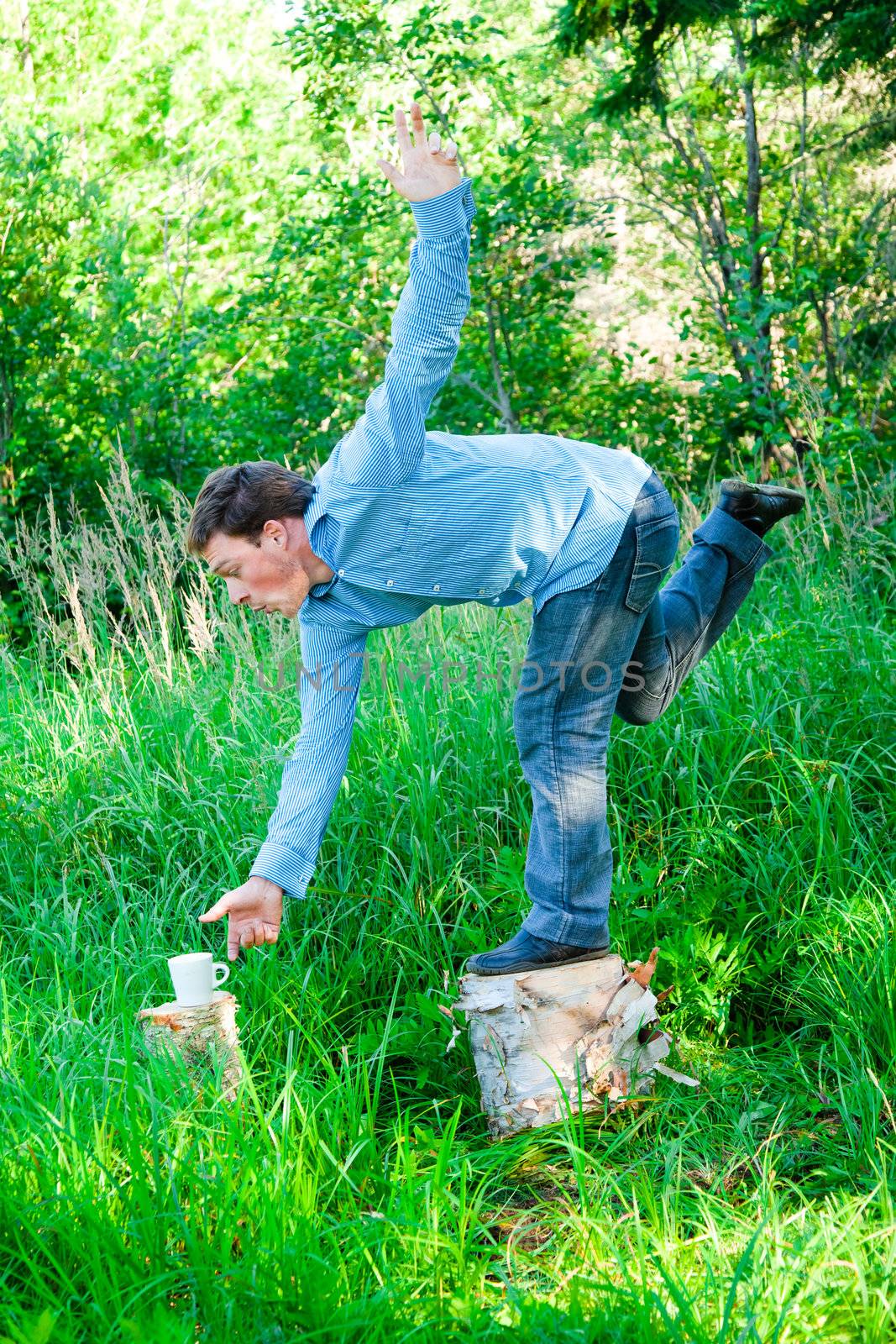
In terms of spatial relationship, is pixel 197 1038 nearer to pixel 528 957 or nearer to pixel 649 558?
pixel 528 957

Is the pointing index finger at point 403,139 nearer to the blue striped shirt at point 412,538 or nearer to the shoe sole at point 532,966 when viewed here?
the blue striped shirt at point 412,538

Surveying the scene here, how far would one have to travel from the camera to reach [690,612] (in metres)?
2.92

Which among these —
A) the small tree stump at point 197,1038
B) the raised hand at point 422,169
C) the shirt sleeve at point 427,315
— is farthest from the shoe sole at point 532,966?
the raised hand at point 422,169

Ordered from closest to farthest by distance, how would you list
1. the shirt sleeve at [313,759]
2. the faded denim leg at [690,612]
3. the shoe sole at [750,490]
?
the shirt sleeve at [313,759], the faded denim leg at [690,612], the shoe sole at [750,490]

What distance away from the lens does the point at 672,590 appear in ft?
9.62

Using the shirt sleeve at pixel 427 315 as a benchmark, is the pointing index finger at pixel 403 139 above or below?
above

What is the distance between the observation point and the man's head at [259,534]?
248cm

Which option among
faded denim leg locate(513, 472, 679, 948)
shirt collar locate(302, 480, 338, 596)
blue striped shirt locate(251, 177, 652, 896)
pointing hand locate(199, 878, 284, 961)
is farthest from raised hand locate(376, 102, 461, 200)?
pointing hand locate(199, 878, 284, 961)

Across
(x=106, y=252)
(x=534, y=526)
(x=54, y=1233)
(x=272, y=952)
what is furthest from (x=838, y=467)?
(x=106, y=252)

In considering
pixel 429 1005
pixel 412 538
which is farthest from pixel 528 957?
pixel 412 538

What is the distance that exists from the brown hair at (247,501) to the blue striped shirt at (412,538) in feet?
0.15

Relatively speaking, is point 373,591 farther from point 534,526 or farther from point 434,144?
point 434,144

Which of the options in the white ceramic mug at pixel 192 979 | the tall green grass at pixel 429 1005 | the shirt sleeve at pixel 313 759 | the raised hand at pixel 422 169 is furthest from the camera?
the shirt sleeve at pixel 313 759

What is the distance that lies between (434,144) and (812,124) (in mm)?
7182
